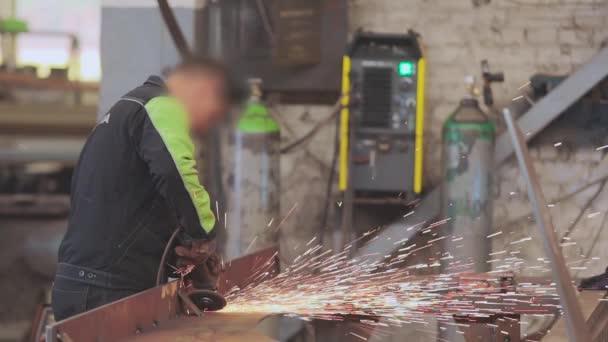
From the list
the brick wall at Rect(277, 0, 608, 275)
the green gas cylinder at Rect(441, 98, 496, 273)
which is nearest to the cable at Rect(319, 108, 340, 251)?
the brick wall at Rect(277, 0, 608, 275)

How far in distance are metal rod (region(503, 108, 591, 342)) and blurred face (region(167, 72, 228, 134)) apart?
3.63 feet

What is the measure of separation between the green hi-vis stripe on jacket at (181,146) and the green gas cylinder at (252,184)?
265 centimetres

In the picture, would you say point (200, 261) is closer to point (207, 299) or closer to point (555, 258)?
point (207, 299)

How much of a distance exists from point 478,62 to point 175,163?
11.4 ft

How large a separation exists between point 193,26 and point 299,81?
710 millimetres

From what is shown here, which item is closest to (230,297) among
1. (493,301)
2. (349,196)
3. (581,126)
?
(493,301)

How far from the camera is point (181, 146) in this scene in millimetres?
2854

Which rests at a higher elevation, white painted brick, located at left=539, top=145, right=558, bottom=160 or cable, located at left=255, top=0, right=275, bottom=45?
cable, located at left=255, top=0, right=275, bottom=45

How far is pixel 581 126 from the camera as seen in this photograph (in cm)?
579

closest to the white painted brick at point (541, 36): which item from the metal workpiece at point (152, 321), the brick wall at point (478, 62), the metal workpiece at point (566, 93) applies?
the brick wall at point (478, 62)

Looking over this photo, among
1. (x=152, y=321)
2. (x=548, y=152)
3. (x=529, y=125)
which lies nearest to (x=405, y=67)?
(x=529, y=125)

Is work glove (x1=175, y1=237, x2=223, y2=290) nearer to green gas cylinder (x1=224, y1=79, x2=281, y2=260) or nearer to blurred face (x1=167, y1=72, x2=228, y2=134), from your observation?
blurred face (x1=167, y1=72, x2=228, y2=134)

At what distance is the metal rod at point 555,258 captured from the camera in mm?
2023

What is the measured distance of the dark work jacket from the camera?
9.55 ft
